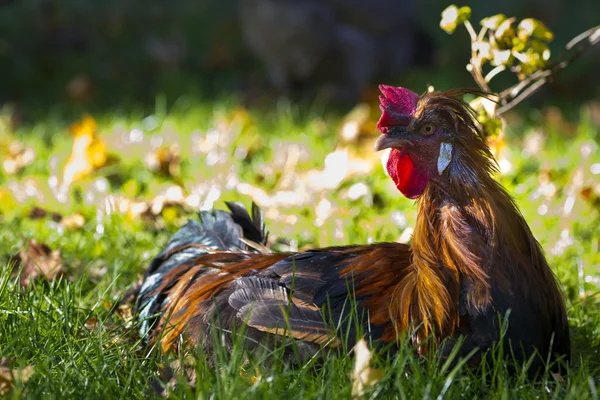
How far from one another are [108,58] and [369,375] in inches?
A: 276

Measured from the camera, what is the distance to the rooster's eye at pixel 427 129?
2.55 meters

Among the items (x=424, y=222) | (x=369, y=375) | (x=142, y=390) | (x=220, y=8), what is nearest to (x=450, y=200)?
(x=424, y=222)

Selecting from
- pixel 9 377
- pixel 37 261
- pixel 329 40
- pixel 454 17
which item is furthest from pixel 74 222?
pixel 329 40

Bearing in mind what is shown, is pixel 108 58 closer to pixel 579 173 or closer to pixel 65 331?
pixel 579 173

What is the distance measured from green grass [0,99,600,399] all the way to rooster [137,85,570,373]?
0.36 ft

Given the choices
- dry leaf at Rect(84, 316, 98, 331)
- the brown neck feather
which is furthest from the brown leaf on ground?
the brown neck feather

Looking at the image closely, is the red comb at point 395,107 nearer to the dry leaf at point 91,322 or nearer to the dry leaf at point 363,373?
the dry leaf at point 363,373

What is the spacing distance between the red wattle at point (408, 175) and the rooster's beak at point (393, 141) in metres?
0.03

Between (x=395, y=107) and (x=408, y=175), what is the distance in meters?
0.22

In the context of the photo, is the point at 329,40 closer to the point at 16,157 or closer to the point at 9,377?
the point at 16,157

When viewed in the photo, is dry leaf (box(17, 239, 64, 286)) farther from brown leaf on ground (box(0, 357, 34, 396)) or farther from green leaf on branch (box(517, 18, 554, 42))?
green leaf on branch (box(517, 18, 554, 42))

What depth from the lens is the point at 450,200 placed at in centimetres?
253

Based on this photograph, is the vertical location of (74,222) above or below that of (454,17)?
below

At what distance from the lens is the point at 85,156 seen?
527 cm
